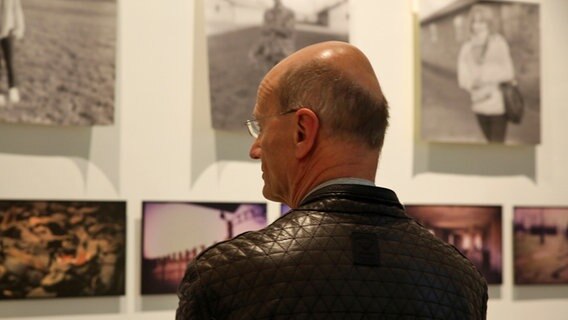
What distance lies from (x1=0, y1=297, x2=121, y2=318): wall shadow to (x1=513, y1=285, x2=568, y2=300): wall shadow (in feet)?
5.44

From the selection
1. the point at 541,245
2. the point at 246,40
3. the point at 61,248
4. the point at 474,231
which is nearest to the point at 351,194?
the point at 61,248

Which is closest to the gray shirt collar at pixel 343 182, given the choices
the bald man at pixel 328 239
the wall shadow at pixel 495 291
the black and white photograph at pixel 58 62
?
the bald man at pixel 328 239

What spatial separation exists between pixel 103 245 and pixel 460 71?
1571 mm

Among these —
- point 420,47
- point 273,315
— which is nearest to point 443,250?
point 273,315

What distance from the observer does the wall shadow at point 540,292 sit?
143 inches

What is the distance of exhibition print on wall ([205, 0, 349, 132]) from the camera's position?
314 centimetres

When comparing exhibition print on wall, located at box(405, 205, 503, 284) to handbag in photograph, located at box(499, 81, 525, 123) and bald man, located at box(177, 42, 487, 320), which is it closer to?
handbag in photograph, located at box(499, 81, 525, 123)

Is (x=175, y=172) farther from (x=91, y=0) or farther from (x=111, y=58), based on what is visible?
(x=91, y=0)

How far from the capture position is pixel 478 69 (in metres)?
3.55

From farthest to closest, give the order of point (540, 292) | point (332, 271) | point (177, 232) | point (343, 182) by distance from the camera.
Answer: point (540, 292) → point (177, 232) → point (343, 182) → point (332, 271)

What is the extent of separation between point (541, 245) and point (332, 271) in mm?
2532

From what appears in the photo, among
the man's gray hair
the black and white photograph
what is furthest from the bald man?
the black and white photograph

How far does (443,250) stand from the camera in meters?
1.49

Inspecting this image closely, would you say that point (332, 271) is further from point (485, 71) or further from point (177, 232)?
point (485, 71)
